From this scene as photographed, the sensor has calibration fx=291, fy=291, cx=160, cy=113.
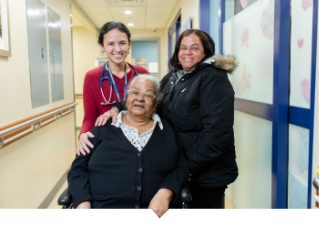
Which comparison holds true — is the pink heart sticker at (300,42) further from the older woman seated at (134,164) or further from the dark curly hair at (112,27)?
the dark curly hair at (112,27)

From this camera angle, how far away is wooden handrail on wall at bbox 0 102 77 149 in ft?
6.46

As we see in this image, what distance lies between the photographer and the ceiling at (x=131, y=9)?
4.66 m

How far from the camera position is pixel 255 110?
1.89 m

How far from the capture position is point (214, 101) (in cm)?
132

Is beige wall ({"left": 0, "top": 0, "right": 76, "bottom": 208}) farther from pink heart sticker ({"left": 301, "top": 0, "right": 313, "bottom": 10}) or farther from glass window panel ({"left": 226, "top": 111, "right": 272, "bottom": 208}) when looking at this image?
pink heart sticker ({"left": 301, "top": 0, "right": 313, "bottom": 10})

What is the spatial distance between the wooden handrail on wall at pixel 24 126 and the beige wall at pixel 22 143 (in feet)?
0.16

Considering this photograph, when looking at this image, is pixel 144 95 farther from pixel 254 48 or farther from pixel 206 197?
pixel 254 48

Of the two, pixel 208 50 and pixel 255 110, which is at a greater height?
pixel 208 50

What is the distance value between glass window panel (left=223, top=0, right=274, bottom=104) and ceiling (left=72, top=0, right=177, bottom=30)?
2652 mm

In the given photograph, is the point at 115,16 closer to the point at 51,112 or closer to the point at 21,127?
the point at 51,112

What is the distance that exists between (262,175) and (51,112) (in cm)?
214

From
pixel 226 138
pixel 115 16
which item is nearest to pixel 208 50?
pixel 226 138

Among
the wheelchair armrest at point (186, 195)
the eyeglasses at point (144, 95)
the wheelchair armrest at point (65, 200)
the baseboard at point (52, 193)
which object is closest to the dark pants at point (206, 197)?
the wheelchair armrest at point (186, 195)

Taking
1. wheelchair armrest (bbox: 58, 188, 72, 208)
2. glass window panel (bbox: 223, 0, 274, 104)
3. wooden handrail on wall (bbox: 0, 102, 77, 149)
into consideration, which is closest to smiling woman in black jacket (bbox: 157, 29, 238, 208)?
glass window panel (bbox: 223, 0, 274, 104)
